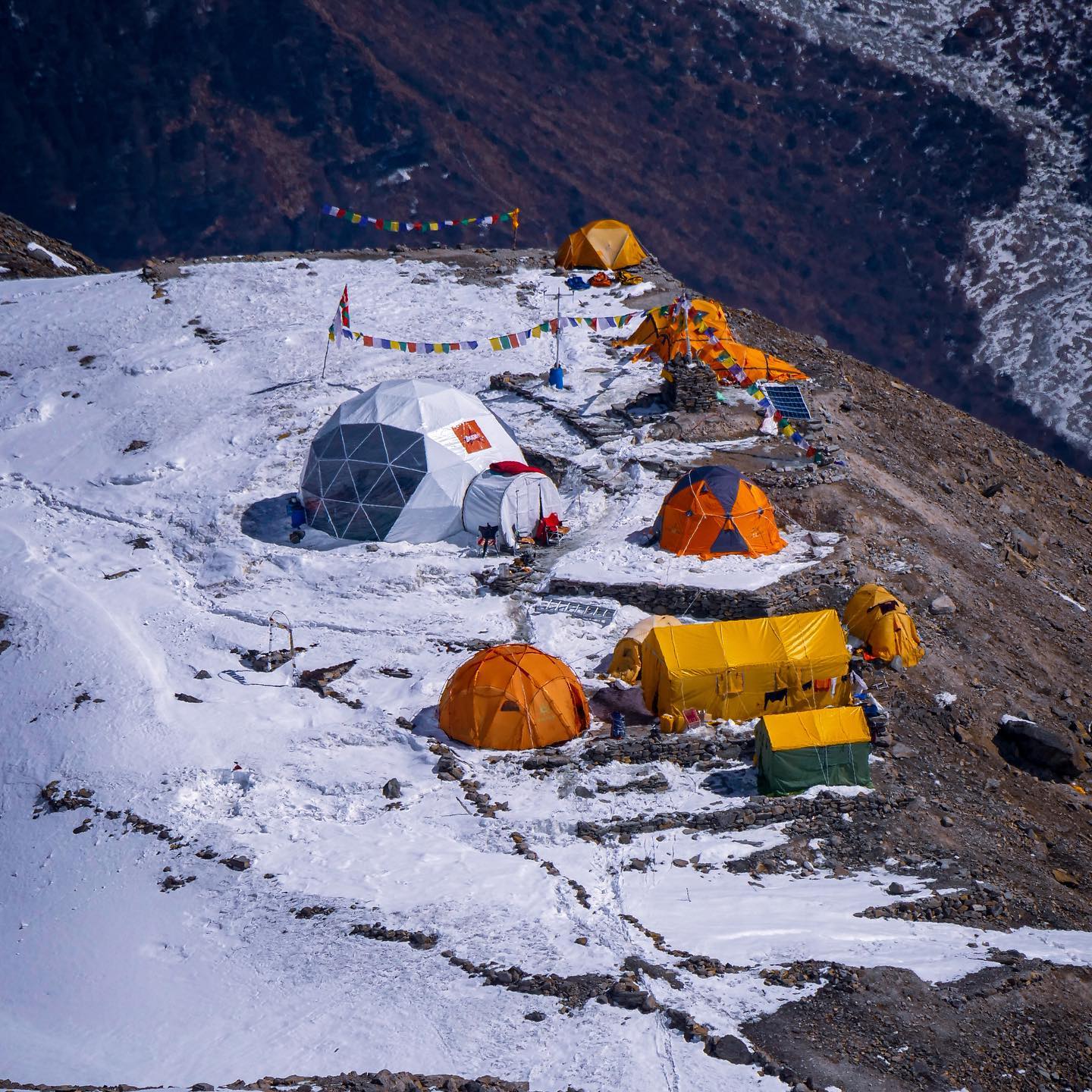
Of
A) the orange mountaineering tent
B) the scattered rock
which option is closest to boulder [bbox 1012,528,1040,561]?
the orange mountaineering tent

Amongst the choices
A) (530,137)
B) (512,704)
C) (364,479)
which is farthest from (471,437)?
(530,137)

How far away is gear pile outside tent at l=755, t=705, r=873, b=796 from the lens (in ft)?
57.3

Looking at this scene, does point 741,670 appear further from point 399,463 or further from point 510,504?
point 399,463

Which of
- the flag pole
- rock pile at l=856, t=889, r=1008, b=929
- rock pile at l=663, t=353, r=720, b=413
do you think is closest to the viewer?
rock pile at l=856, t=889, r=1008, b=929

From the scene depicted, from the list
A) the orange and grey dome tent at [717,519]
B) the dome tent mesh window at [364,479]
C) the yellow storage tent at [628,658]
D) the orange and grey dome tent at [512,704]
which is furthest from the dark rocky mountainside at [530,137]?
the orange and grey dome tent at [512,704]

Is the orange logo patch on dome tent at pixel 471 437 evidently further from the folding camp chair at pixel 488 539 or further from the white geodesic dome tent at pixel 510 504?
the folding camp chair at pixel 488 539

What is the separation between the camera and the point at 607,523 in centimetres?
2441

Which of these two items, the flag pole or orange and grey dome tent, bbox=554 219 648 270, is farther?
orange and grey dome tent, bbox=554 219 648 270

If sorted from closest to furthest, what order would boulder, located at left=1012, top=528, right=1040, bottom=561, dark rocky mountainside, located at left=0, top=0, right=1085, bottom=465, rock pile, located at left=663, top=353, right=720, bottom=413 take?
1. boulder, located at left=1012, top=528, right=1040, bottom=561
2. rock pile, located at left=663, top=353, right=720, bottom=413
3. dark rocky mountainside, located at left=0, top=0, right=1085, bottom=465

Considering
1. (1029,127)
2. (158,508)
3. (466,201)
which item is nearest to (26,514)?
(158,508)

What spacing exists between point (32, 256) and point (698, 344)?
20.5m

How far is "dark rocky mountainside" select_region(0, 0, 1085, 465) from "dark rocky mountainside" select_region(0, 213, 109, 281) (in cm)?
2689

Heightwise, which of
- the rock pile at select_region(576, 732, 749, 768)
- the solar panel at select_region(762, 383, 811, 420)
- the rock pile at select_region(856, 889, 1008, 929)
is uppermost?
the solar panel at select_region(762, 383, 811, 420)

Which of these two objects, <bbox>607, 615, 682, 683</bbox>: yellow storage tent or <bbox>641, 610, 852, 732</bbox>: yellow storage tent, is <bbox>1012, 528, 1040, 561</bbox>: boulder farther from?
<bbox>607, 615, 682, 683</bbox>: yellow storage tent
